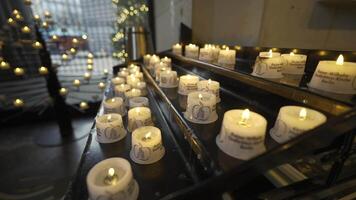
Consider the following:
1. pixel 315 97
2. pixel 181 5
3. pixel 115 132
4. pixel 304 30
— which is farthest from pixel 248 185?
pixel 181 5

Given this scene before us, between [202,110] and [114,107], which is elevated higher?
[202,110]

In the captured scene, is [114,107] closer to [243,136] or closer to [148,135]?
[148,135]

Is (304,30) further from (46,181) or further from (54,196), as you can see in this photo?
(46,181)

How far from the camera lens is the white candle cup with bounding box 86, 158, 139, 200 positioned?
1.63 feet

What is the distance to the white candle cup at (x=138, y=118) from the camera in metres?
0.86

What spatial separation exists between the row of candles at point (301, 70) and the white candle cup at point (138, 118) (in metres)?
0.51

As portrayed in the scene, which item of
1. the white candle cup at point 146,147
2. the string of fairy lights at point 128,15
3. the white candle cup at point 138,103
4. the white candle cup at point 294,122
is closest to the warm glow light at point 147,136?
the white candle cup at point 146,147

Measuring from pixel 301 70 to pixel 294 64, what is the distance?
1.6 inches

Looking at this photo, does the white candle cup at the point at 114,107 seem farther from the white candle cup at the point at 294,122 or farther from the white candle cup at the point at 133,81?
the white candle cup at the point at 294,122

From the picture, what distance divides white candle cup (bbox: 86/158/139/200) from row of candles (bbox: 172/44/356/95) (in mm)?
621

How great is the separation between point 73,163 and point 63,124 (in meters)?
0.83

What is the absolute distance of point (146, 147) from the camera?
0.68 metres

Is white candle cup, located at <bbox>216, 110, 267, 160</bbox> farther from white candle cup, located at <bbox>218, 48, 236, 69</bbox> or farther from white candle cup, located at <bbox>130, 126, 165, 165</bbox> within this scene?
white candle cup, located at <bbox>218, 48, 236, 69</bbox>

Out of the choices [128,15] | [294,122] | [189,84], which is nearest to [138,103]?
[189,84]
